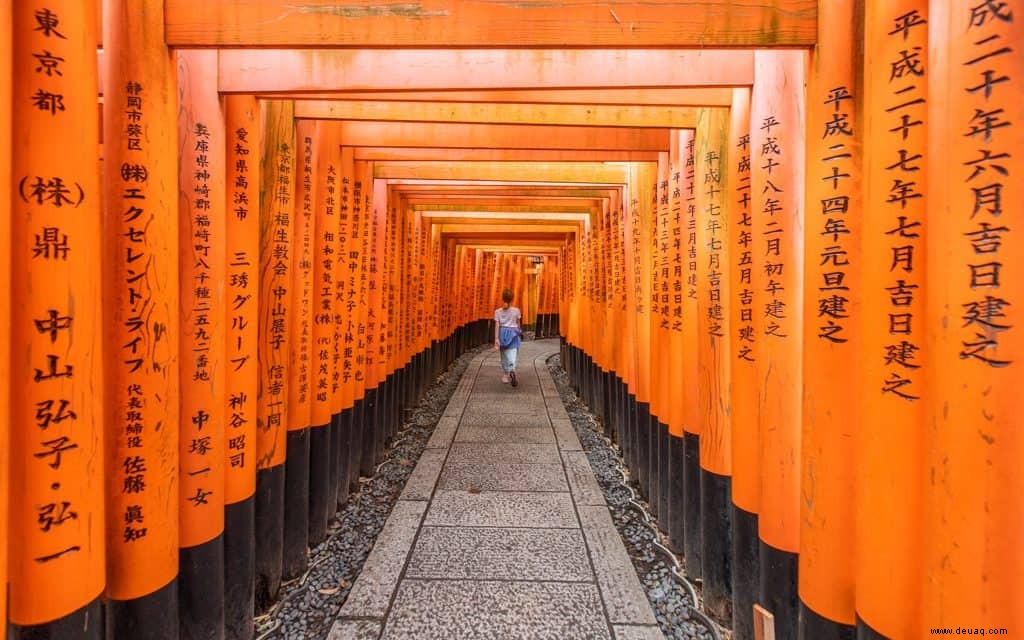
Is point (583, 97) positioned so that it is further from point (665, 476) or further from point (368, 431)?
point (368, 431)

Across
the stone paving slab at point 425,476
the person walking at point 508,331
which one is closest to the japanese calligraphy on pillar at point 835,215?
the stone paving slab at point 425,476

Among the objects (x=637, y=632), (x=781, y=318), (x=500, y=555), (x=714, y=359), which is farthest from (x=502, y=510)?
(x=781, y=318)

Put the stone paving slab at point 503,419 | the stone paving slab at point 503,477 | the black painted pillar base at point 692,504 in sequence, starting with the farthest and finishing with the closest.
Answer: the stone paving slab at point 503,419 → the stone paving slab at point 503,477 → the black painted pillar base at point 692,504

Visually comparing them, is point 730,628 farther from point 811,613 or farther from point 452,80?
point 452,80

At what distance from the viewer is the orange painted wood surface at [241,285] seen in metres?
2.48

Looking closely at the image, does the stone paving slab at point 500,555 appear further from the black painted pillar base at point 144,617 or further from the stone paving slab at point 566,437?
the stone paving slab at point 566,437

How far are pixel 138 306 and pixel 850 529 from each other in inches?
108

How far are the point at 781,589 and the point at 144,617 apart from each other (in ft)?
8.61

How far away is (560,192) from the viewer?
6.45 meters

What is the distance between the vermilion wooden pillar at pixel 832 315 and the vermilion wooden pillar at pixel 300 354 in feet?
10.0

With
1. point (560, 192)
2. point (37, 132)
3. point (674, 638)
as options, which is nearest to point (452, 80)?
point (37, 132)

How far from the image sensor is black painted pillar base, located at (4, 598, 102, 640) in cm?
146

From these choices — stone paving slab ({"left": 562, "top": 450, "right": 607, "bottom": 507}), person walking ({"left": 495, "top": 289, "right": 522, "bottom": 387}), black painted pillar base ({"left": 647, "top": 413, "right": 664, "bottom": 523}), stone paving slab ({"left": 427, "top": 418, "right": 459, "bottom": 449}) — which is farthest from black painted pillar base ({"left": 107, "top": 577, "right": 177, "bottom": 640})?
person walking ({"left": 495, "top": 289, "right": 522, "bottom": 387})

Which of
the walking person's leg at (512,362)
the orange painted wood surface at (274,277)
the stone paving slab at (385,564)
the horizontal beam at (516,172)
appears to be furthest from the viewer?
the walking person's leg at (512,362)
